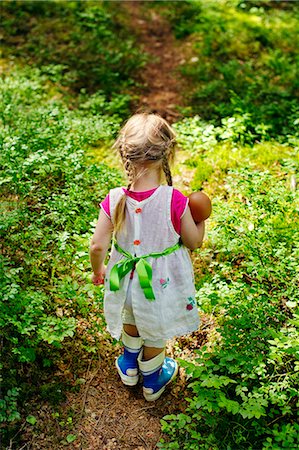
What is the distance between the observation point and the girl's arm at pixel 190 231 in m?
2.83

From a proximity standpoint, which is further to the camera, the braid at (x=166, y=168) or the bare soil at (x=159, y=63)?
the bare soil at (x=159, y=63)

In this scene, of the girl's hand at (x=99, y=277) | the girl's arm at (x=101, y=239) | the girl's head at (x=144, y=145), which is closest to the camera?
the girl's head at (x=144, y=145)

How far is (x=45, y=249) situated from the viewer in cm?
380

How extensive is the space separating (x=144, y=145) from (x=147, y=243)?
1.69 ft

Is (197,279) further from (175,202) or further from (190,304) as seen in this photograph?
(175,202)

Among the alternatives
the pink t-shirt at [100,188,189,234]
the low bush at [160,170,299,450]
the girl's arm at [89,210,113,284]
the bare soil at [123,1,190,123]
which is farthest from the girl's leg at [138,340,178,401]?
the bare soil at [123,1,190,123]

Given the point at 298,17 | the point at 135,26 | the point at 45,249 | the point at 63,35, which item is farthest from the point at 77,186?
the point at 298,17

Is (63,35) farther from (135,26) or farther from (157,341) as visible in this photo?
(157,341)

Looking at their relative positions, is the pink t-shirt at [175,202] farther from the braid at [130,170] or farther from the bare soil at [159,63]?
the bare soil at [159,63]

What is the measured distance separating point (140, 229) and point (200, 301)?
2.62 feet

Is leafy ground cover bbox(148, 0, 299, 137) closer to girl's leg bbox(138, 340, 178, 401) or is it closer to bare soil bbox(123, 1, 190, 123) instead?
bare soil bbox(123, 1, 190, 123)

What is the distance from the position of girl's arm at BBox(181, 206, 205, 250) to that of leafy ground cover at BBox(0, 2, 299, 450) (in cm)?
51

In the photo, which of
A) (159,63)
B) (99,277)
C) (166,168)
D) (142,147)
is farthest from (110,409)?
(159,63)

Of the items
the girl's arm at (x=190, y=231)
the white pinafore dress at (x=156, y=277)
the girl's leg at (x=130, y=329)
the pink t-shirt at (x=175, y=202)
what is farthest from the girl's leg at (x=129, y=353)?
the pink t-shirt at (x=175, y=202)
